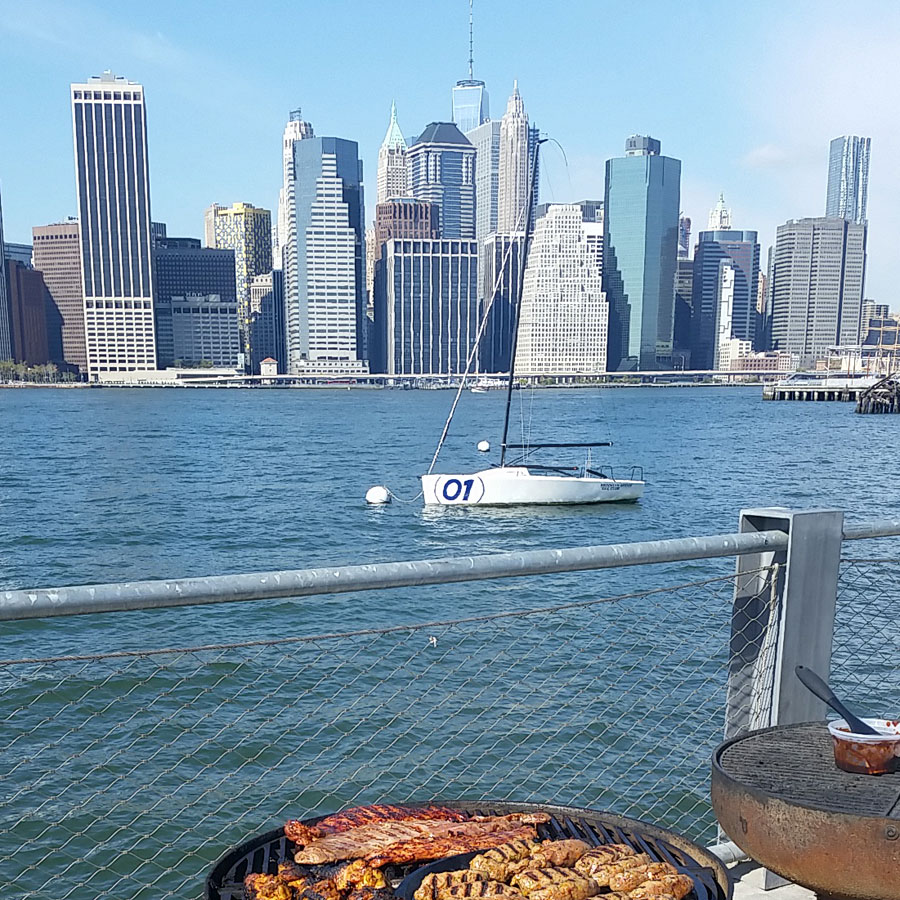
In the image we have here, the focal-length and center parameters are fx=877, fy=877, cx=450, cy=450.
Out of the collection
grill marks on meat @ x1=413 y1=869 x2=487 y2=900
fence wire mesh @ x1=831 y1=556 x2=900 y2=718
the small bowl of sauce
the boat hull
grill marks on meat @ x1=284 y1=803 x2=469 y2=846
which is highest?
the small bowl of sauce

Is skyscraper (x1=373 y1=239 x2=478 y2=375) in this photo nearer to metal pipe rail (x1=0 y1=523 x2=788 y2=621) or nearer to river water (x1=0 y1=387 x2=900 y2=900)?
river water (x1=0 y1=387 x2=900 y2=900)

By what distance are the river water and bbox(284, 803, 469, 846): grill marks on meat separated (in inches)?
23.2

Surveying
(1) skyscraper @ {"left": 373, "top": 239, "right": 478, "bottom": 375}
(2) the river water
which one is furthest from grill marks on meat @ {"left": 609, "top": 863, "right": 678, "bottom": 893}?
(1) skyscraper @ {"left": 373, "top": 239, "right": 478, "bottom": 375}

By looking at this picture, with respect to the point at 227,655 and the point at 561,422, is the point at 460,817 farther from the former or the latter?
the point at 561,422

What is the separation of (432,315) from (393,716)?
186 metres

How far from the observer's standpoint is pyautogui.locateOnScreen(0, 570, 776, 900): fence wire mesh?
9461 millimetres

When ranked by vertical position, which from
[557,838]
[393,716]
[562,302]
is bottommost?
[393,716]

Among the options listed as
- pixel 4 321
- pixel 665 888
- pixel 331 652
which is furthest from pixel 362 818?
pixel 4 321

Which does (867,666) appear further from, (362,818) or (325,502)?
(325,502)

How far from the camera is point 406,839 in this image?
8.55 feet

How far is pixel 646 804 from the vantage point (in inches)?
409

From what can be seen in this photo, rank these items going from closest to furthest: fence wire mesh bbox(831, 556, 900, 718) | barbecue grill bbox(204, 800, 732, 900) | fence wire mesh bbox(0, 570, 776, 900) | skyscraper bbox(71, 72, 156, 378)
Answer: barbecue grill bbox(204, 800, 732, 900) < fence wire mesh bbox(0, 570, 776, 900) < fence wire mesh bbox(831, 556, 900, 718) < skyscraper bbox(71, 72, 156, 378)

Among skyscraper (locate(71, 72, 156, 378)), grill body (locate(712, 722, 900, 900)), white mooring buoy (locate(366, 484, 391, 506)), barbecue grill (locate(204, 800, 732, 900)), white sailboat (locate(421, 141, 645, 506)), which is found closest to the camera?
grill body (locate(712, 722, 900, 900))

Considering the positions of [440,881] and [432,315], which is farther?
[432,315]
